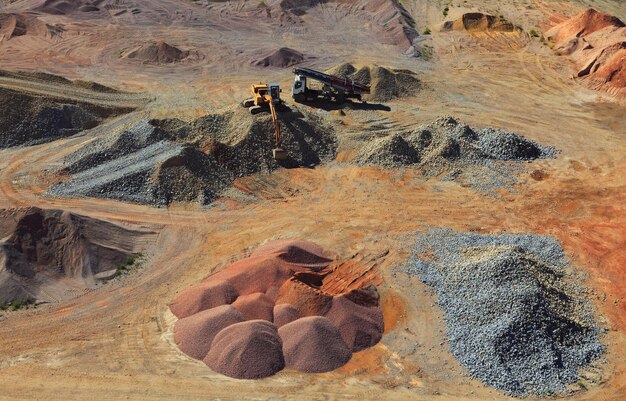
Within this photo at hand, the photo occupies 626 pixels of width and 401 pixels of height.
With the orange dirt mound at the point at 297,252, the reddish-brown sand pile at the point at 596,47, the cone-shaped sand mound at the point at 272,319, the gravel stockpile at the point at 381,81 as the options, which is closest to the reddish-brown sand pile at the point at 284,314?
the cone-shaped sand mound at the point at 272,319

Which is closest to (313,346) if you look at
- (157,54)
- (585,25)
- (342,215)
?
(342,215)

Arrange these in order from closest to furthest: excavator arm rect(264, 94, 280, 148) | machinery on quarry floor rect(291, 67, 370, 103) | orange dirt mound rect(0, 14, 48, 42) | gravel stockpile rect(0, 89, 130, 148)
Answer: excavator arm rect(264, 94, 280, 148)
gravel stockpile rect(0, 89, 130, 148)
machinery on quarry floor rect(291, 67, 370, 103)
orange dirt mound rect(0, 14, 48, 42)

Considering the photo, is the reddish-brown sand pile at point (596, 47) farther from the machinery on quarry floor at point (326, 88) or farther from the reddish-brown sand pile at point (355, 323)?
the reddish-brown sand pile at point (355, 323)

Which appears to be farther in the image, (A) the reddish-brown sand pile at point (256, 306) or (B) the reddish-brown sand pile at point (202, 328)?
(A) the reddish-brown sand pile at point (256, 306)

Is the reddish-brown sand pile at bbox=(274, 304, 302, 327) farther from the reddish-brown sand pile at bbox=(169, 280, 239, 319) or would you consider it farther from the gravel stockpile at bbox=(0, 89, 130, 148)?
the gravel stockpile at bbox=(0, 89, 130, 148)

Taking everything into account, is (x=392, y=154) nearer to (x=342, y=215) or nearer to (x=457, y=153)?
(x=457, y=153)

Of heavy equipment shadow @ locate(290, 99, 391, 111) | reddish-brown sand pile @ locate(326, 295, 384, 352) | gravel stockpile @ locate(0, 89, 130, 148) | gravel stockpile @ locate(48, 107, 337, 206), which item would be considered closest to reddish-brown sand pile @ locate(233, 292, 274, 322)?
reddish-brown sand pile @ locate(326, 295, 384, 352)
